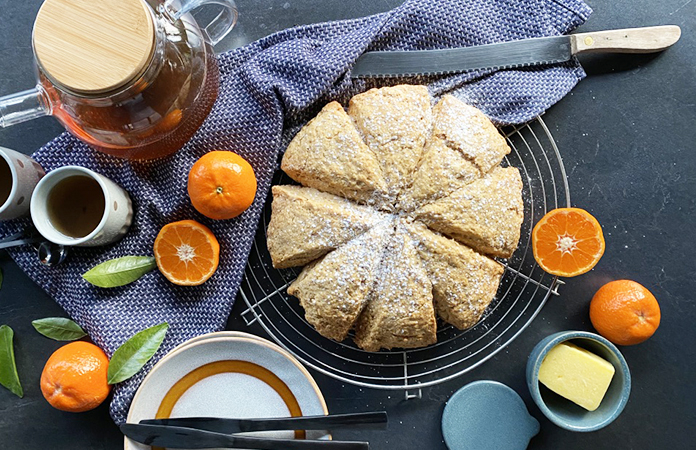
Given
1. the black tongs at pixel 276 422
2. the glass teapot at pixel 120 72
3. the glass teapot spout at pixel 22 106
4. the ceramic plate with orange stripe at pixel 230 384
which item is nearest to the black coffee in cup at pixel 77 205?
the glass teapot at pixel 120 72

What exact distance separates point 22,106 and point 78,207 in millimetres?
652

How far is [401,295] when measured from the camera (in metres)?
2.67

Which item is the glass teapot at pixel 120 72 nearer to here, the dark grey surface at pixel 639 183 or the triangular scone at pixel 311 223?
the triangular scone at pixel 311 223

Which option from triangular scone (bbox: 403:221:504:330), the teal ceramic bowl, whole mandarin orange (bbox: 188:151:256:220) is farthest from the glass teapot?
the teal ceramic bowl

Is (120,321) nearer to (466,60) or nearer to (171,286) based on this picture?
(171,286)

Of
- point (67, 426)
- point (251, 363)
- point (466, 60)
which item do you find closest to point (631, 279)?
point (466, 60)

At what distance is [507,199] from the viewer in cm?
276

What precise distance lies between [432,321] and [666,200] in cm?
154

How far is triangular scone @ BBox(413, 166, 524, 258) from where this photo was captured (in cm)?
269

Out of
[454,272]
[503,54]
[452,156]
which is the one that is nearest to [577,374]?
[454,272]

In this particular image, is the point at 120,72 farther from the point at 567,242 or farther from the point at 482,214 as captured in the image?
the point at 567,242

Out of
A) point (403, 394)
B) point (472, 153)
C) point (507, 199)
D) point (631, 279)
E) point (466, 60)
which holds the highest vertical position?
point (466, 60)

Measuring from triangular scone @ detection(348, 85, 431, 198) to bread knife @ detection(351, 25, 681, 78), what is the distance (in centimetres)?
25

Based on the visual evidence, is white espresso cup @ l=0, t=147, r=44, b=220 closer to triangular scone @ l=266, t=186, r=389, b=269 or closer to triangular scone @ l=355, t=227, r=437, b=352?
triangular scone @ l=266, t=186, r=389, b=269
